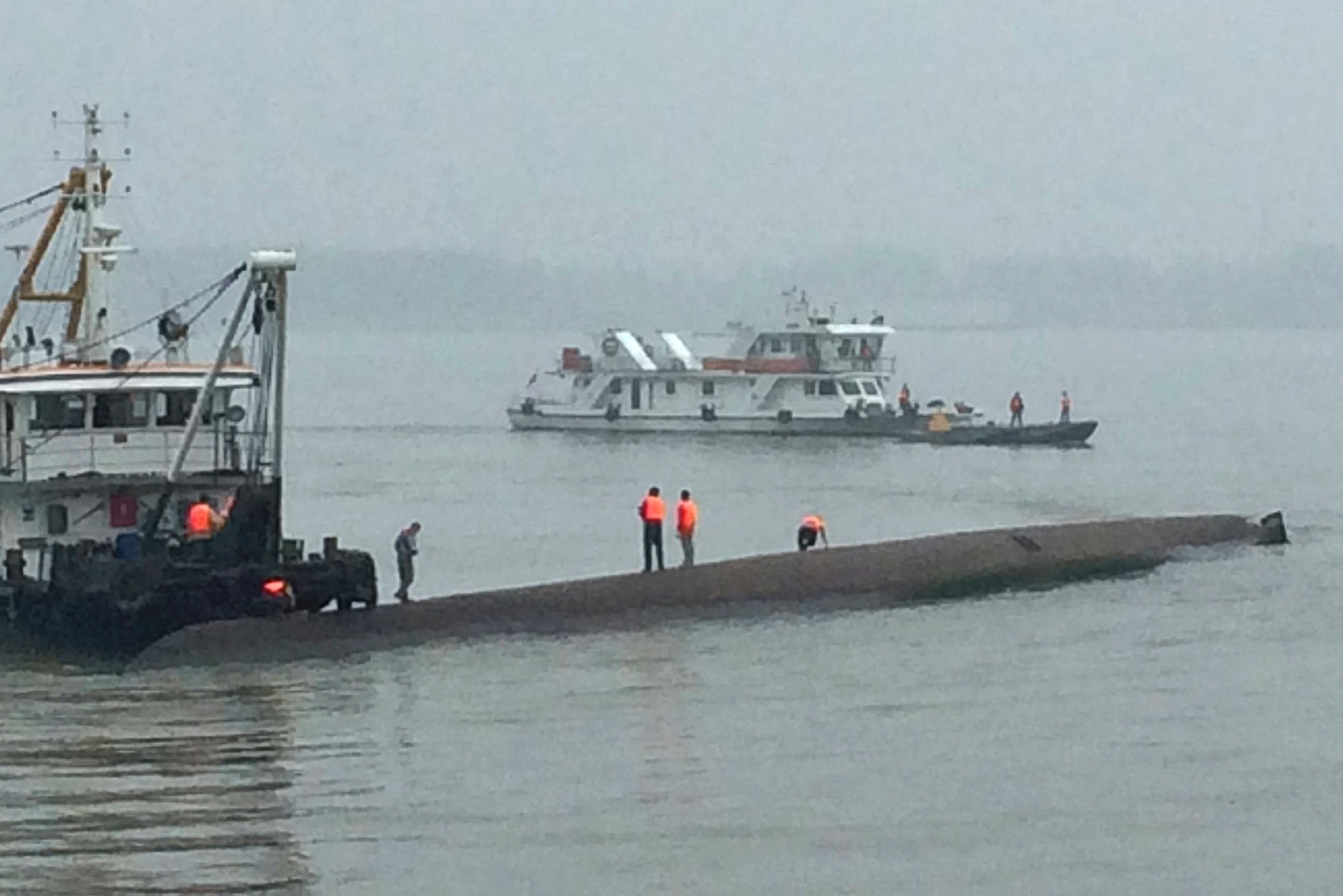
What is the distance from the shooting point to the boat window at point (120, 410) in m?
33.4

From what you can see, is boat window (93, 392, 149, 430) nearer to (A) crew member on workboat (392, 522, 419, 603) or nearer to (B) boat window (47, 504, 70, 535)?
(B) boat window (47, 504, 70, 535)

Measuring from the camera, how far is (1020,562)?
131ft

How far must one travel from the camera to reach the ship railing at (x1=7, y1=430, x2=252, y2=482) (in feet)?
109

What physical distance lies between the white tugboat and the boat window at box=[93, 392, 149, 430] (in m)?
0.02

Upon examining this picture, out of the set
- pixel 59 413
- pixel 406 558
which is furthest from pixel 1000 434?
pixel 59 413

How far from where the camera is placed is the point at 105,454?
3328 cm

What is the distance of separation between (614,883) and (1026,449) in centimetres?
6552

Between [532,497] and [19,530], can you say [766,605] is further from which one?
[532,497]

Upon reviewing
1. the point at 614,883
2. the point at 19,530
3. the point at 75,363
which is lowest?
the point at 614,883

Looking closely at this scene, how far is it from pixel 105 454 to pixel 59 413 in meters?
0.83

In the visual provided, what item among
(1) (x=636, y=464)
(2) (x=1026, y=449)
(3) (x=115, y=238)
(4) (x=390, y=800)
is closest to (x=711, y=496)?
(1) (x=636, y=464)

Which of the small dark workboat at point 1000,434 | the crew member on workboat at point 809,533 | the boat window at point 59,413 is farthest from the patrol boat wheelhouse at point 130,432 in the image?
the small dark workboat at point 1000,434

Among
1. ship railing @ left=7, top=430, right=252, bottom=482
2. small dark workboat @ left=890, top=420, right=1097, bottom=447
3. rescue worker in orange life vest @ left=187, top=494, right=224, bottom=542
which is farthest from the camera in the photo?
small dark workboat @ left=890, top=420, right=1097, bottom=447

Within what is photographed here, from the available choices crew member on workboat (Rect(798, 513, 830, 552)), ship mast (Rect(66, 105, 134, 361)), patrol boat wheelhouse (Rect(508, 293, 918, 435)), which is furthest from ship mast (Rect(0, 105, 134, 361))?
patrol boat wheelhouse (Rect(508, 293, 918, 435))
